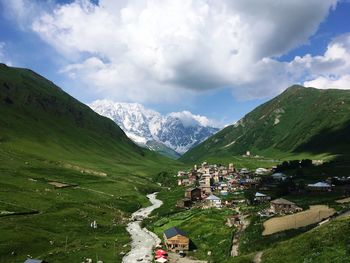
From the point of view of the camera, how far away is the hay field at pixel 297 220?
9719 cm

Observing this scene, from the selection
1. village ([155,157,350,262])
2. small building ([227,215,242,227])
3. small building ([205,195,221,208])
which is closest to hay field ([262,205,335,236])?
village ([155,157,350,262])

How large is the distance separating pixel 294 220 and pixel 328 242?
38138 millimetres

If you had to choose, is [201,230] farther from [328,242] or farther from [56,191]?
[56,191]

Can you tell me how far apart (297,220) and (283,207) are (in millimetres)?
21642

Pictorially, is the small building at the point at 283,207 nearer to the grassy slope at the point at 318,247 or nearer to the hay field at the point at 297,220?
the hay field at the point at 297,220

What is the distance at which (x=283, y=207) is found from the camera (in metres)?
123

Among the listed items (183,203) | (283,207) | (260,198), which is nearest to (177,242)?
(283,207)

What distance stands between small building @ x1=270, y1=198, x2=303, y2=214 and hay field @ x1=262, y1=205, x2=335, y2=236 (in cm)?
700

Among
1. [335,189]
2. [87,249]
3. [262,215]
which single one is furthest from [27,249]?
[335,189]

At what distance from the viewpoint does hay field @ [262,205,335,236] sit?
97.2 m

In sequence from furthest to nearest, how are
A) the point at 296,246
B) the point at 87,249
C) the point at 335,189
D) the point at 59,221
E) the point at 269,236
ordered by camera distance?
the point at 335,189 → the point at 59,221 → the point at 87,249 → the point at 269,236 → the point at 296,246

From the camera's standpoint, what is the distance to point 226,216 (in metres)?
134

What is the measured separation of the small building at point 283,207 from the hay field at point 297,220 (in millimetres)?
6998

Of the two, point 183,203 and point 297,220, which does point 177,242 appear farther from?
point 183,203
